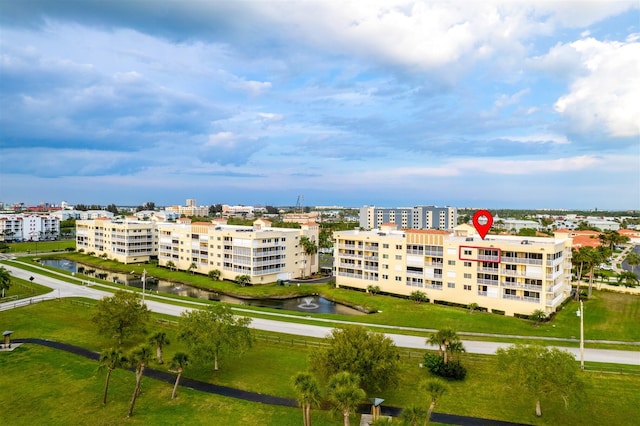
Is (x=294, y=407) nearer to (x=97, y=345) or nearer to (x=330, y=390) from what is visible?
(x=330, y=390)

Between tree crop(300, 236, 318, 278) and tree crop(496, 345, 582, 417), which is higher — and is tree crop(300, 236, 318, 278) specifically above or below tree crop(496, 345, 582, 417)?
above

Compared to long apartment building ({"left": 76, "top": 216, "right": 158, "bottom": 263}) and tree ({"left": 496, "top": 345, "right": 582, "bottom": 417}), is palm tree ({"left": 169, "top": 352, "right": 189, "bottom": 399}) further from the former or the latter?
long apartment building ({"left": 76, "top": 216, "right": 158, "bottom": 263})

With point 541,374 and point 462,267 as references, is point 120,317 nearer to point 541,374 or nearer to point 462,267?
point 541,374

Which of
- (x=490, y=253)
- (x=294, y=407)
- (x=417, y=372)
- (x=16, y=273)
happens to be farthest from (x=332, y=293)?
(x=16, y=273)

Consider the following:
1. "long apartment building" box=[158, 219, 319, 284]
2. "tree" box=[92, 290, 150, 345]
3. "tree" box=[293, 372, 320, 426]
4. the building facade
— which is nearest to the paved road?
"tree" box=[92, 290, 150, 345]

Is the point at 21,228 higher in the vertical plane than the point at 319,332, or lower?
higher

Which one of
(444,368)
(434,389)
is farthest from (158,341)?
A: (444,368)
